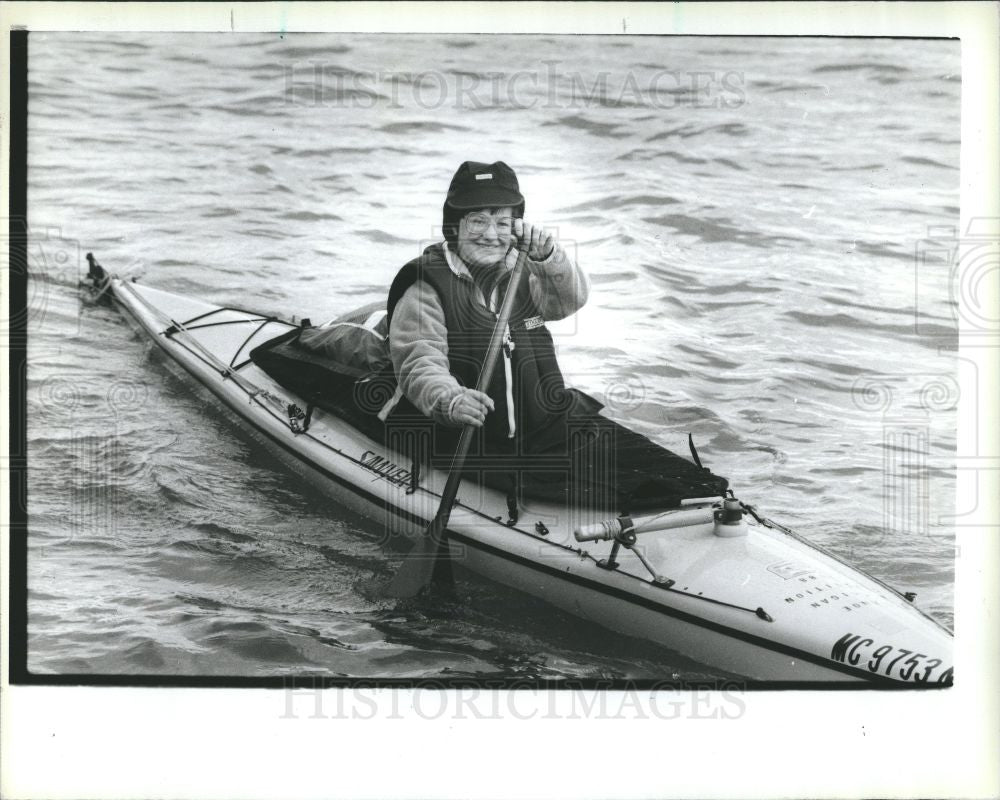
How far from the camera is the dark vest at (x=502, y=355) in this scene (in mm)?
3062

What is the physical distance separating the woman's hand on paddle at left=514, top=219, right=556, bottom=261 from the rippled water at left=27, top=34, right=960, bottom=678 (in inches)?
4.9

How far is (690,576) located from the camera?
112 inches

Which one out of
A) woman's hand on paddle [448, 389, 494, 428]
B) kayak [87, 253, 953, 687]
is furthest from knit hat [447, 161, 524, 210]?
kayak [87, 253, 953, 687]

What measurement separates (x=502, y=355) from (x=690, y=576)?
0.75m

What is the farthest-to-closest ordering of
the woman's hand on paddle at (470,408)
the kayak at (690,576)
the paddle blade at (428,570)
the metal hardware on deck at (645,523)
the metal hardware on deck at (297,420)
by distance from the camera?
the metal hardware on deck at (297,420) < the paddle blade at (428,570) < the woman's hand on paddle at (470,408) < the metal hardware on deck at (645,523) < the kayak at (690,576)

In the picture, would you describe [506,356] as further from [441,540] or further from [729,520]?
[729,520]

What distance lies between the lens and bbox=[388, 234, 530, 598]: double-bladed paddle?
3.00 meters

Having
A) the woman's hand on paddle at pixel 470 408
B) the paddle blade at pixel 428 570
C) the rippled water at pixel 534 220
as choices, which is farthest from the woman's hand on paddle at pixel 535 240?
the paddle blade at pixel 428 570

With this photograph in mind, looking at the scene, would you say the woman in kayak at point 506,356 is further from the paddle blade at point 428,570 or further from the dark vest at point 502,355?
the paddle blade at point 428,570

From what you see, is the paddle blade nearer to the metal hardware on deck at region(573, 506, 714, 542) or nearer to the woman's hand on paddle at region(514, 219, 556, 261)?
the metal hardware on deck at region(573, 506, 714, 542)

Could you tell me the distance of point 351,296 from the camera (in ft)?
11.1

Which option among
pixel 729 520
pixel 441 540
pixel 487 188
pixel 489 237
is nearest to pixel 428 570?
pixel 441 540

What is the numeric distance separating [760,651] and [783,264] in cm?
108

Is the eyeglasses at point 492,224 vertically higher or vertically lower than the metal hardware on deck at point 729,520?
higher
